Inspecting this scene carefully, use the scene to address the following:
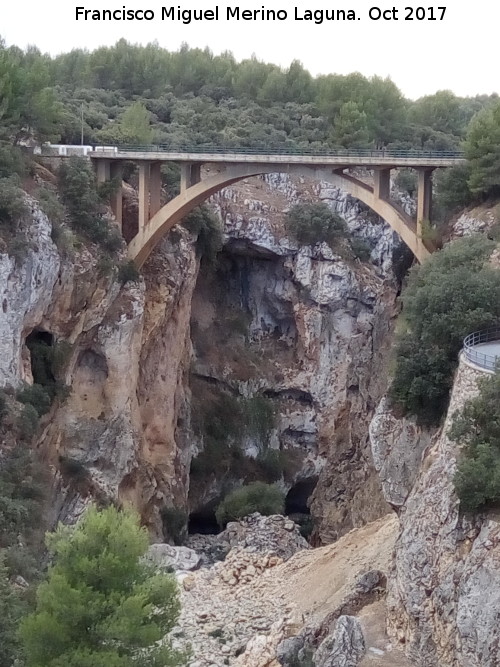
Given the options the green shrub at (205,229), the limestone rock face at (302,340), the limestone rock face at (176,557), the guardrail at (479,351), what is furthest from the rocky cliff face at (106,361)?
the guardrail at (479,351)

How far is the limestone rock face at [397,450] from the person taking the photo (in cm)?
2169

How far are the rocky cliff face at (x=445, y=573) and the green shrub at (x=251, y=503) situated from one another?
544 inches

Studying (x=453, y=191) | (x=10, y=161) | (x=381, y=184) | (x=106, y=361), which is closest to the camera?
(x=10, y=161)

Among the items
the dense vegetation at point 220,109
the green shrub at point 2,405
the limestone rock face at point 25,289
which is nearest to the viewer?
the green shrub at point 2,405

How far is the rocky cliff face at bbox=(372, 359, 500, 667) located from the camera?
1425 cm

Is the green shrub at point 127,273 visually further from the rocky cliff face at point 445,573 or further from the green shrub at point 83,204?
the rocky cliff face at point 445,573

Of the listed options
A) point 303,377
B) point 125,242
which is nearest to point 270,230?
point 303,377

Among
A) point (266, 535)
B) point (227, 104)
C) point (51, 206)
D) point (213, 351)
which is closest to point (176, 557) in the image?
point (266, 535)

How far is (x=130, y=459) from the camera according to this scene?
32.0 m

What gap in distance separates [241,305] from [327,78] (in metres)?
22.2

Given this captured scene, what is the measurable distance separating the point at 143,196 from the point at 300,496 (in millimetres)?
16502

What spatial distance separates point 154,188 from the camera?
34750 millimetres

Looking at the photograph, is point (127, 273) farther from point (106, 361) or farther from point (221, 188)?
point (221, 188)

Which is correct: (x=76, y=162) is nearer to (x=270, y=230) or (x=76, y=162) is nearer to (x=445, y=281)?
(x=270, y=230)
